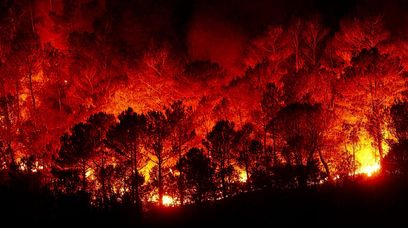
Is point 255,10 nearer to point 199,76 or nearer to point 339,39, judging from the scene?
point 339,39

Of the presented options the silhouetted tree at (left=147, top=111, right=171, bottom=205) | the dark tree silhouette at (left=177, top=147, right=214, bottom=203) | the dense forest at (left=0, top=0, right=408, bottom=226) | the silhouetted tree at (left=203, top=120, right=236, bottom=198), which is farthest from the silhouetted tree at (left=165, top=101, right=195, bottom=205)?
the dark tree silhouette at (left=177, top=147, right=214, bottom=203)

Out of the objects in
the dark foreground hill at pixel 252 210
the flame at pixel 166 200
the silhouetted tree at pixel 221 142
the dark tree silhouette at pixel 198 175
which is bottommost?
the dark foreground hill at pixel 252 210

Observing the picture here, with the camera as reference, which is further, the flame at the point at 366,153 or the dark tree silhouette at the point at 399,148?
the flame at the point at 366,153

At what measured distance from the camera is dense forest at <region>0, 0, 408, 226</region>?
54.7ft

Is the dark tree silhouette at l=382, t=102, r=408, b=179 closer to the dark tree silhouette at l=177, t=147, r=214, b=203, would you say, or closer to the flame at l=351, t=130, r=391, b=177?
the flame at l=351, t=130, r=391, b=177

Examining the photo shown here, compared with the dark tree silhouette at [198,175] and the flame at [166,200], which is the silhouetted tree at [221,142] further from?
the flame at [166,200]

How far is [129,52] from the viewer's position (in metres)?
30.8

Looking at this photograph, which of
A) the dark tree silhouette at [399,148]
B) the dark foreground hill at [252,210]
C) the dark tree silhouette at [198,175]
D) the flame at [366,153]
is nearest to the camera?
the dark foreground hill at [252,210]

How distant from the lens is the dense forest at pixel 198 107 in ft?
54.7

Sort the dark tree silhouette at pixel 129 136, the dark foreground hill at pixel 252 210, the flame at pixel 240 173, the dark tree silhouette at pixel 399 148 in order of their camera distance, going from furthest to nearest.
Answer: the flame at pixel 240 173, the dark tree silhouette at pixel 129 136, the dark tree silhouette at pixel 399 148, the dark foreground hill at pixel 252 210

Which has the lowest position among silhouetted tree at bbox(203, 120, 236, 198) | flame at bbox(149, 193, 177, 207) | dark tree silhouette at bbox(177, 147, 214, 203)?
flame at bbox(149, 193, 177, 207)

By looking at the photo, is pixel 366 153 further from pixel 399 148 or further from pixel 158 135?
pixel 158 135

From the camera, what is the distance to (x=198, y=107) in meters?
22.0

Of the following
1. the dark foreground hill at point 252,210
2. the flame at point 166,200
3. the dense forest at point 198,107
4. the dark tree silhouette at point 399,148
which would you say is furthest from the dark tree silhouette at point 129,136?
the dark tree silhouette at point 399,148
